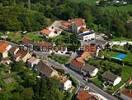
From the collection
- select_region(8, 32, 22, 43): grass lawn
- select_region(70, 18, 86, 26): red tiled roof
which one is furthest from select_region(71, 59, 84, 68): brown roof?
select_region(70, 18, 86, 26): red tiled roof

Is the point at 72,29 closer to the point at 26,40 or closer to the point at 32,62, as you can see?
the point at 26,40

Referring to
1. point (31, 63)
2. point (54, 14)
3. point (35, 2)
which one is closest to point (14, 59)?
point (31, 63)

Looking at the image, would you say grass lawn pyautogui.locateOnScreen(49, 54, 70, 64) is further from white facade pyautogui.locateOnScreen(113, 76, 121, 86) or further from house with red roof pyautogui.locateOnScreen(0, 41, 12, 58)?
white facade pyautogui.locateOnScreen(113, 76, 121, 86)

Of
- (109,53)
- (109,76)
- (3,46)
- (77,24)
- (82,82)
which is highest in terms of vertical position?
(77,24)

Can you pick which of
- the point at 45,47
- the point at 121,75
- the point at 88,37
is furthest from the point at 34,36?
the point at 121,75

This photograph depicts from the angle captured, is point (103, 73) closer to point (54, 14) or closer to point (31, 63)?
point (31, 63)

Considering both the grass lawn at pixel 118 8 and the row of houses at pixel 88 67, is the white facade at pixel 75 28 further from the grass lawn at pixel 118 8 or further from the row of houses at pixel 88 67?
the grass lawn at pixel 118 8

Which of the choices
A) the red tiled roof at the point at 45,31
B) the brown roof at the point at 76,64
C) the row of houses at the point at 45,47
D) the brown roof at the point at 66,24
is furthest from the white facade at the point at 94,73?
the brown roof at the point at 66,24
